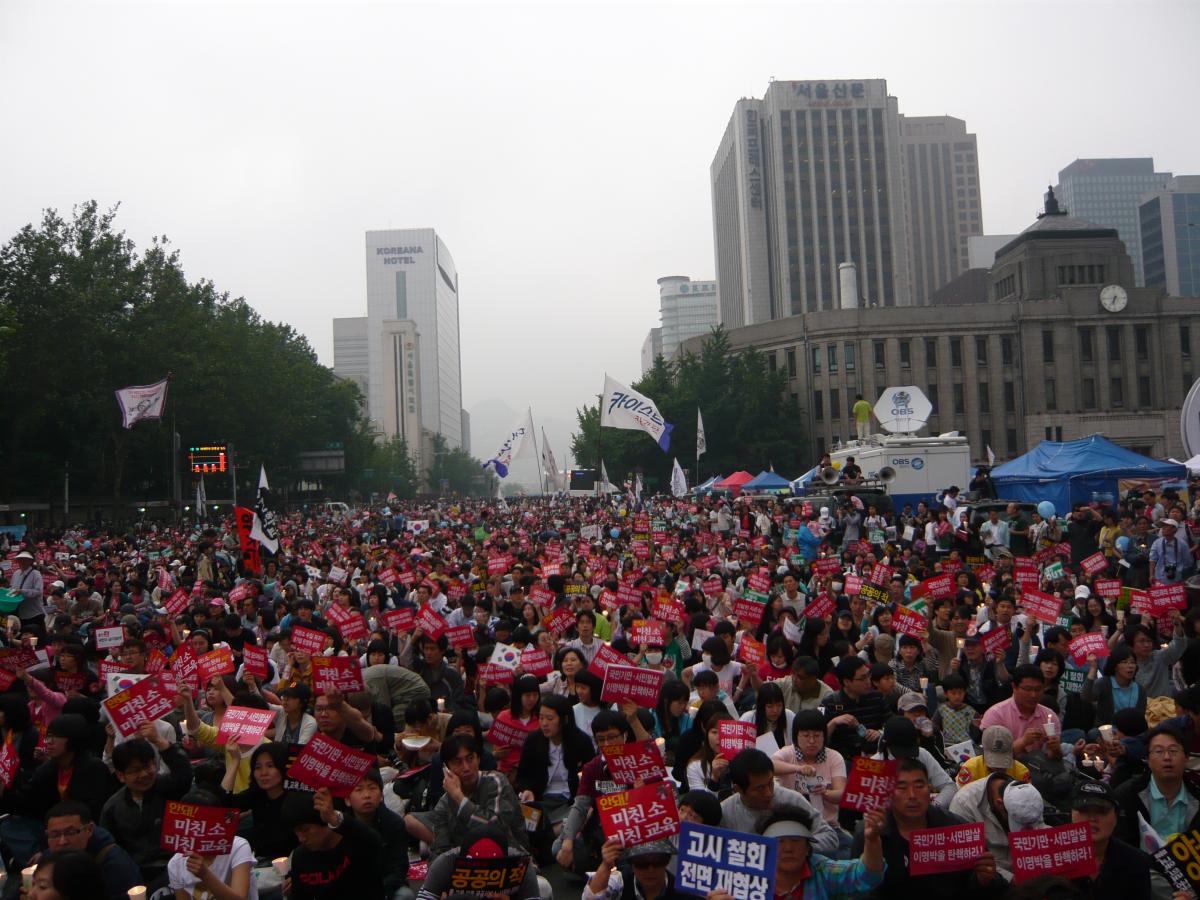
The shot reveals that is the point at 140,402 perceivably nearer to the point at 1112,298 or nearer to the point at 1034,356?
the point at 1034,356

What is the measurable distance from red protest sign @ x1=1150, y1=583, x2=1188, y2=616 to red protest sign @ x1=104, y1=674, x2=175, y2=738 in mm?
9107

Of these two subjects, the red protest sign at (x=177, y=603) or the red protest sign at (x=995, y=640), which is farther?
the red protest sign at (x=177, y=603)

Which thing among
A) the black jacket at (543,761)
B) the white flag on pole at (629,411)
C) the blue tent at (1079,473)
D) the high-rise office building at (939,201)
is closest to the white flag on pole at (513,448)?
the white flag on pole at (629,411)

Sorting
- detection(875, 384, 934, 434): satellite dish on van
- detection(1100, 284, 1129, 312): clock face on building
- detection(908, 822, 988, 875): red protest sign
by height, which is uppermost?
detection(1100, 284, 1129, 312): clock face on building

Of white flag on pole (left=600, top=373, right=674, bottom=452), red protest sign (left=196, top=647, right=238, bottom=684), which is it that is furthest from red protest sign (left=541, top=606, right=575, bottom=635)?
white flag on pole (left=600, top=373, right=674, bottom=452)

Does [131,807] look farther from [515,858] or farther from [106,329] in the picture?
[106,329]

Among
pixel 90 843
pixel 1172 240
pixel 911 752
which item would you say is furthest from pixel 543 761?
pixel 1172 240

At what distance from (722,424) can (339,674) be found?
206 ft

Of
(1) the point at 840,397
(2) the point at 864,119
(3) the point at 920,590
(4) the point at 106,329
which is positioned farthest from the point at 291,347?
(3) the point at 920,590

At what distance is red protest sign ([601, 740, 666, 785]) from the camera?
588 centimetres

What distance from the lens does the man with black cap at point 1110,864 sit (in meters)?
4.97

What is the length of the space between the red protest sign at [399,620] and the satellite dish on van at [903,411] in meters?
27.3

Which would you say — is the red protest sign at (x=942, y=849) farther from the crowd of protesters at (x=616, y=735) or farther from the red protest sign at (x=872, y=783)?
the red protest sign at (x=872, y=783)

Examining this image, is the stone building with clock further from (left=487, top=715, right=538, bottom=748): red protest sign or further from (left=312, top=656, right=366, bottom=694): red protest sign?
(left=487, top=715, right=538, bottom=748): red protest sign
